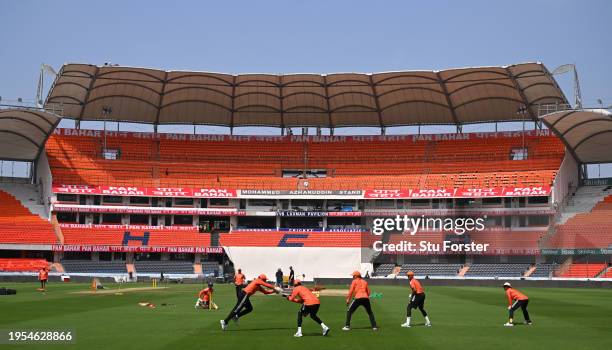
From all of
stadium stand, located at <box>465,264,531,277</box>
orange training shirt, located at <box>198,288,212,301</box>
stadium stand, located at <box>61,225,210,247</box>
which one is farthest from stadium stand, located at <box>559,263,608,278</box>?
orange training shirt, located at <box>198,288,212,301</box>

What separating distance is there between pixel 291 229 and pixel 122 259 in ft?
62.6

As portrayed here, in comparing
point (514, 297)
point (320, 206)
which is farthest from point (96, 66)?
point (514, 297)

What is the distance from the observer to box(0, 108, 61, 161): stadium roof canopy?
73312 mm

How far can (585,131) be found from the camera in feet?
242

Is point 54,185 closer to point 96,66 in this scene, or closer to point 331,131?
point 96,66

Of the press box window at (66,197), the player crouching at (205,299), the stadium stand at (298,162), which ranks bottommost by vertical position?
the player crouching at (205,299)

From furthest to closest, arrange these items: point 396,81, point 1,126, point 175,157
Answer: point 175,157
point 396,81
point 1,126

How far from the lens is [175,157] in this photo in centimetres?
8944

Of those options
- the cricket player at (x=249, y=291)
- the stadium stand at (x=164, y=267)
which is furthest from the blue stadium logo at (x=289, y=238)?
the cricket player at (x=249, y=291)

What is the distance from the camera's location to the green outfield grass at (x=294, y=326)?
18.2 metres

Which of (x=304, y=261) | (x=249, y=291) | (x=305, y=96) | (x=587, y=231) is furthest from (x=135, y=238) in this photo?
(x=249, y=291)

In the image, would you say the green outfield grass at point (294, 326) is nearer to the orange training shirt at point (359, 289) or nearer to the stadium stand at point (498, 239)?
the orange training shirt at point (359, 289)

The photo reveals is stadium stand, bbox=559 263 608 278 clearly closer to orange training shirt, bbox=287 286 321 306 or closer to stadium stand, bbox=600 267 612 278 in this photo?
stadium stand, bbox=600 267 612 278

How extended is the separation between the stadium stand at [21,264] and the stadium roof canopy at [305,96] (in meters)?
18.7
